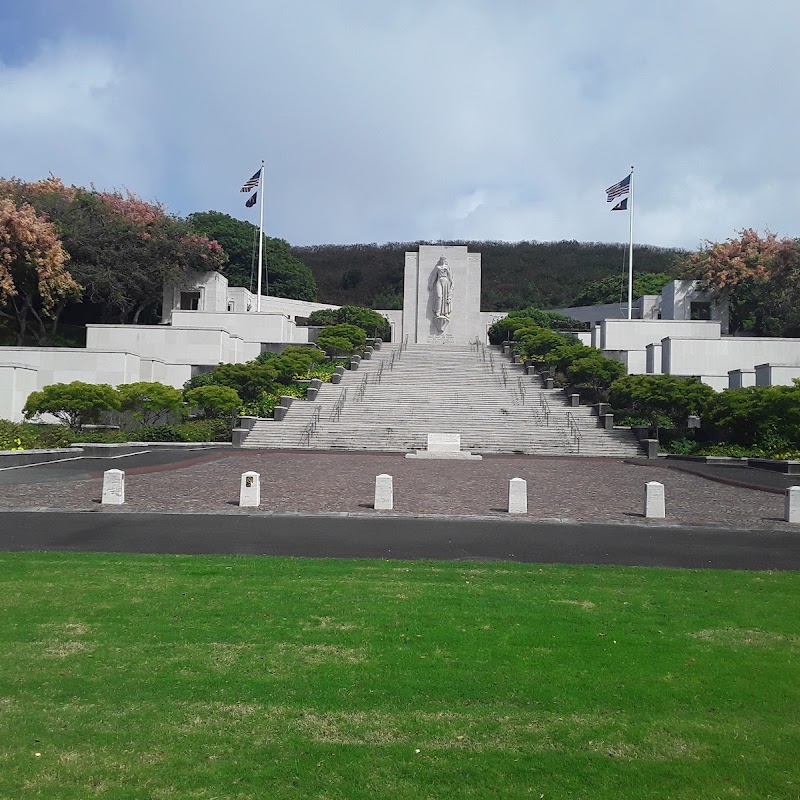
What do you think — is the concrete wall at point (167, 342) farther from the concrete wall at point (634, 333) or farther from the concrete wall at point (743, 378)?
the concrete wall at point (743, 378)

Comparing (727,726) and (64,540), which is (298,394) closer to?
(64,540)

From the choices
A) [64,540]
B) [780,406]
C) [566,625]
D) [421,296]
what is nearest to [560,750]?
[566,625]

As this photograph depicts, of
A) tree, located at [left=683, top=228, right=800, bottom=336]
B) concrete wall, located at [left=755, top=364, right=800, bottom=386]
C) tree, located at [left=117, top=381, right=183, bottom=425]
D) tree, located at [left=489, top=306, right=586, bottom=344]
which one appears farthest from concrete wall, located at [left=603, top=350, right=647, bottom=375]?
tree, located at [left=117, top=381, right=183, bottom=425]

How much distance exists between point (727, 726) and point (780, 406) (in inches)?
879

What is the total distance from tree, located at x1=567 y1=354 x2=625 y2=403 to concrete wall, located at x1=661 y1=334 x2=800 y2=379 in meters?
4.41

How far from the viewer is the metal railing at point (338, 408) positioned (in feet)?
97.3

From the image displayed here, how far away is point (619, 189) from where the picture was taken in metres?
40.7

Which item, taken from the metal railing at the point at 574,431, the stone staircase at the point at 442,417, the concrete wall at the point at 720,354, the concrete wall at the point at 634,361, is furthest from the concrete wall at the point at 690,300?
the metal railing at the point at 574,431

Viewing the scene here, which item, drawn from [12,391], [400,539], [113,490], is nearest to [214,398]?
[12,391]

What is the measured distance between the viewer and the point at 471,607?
22.0ft

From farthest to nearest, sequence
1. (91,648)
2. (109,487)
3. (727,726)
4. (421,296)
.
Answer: (421,296)
(109,487)
(91,648)
(727,726)

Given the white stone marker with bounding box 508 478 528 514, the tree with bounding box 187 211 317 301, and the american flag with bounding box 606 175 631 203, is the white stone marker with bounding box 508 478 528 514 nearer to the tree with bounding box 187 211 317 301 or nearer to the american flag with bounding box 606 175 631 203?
the american flag with bounding box 606 175 631 203

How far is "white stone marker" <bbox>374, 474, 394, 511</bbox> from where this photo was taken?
42.7 feet

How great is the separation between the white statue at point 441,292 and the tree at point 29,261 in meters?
Answer: 22.4
